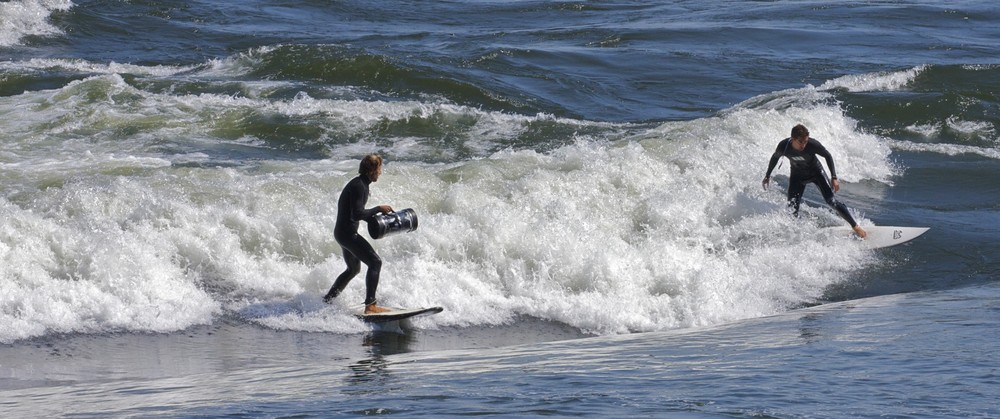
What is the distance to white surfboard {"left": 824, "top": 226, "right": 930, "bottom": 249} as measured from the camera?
45.3ft

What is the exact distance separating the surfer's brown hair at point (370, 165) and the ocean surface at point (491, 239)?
4.32ft

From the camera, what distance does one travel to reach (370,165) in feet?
32.9

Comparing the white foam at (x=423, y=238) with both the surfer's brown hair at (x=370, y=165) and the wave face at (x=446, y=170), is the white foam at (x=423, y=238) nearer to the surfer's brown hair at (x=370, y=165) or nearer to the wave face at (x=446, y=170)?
the wave face at (x=446, y=170)

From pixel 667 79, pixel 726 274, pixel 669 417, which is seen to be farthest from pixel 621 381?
pixel 667 79

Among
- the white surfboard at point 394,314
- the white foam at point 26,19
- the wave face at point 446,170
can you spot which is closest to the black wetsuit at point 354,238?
the white surfboard at point 394,314

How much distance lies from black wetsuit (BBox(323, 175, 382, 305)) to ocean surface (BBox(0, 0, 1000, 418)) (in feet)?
1.09

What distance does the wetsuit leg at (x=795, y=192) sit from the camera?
14078mm

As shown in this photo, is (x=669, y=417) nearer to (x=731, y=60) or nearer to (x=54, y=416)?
(x=54, y=416)

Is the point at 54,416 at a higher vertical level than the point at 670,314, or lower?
higher

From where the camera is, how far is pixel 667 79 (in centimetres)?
2541

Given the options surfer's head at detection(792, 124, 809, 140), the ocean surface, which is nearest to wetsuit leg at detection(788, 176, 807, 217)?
the ocean surface

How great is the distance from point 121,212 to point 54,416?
528cm

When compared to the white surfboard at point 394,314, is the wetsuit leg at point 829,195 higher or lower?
higher

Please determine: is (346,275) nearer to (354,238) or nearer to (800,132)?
(354,238)
